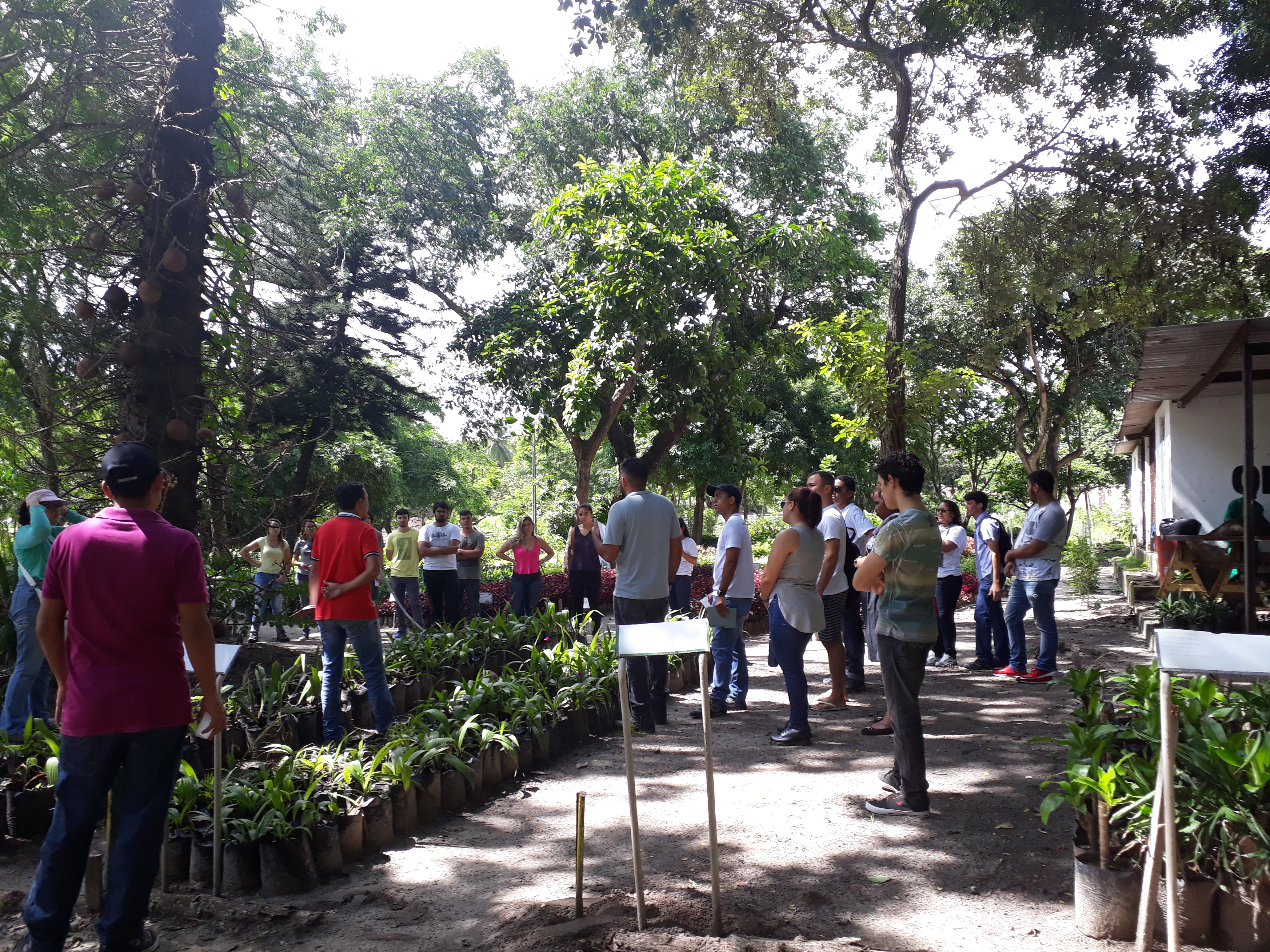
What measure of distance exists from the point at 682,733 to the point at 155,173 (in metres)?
5.55

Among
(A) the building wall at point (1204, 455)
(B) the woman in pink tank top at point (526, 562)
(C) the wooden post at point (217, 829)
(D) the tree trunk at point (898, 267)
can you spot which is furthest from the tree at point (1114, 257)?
(C) the wooden post at point (217, 829)

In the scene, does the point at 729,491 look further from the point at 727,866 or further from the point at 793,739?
the point at 727,866

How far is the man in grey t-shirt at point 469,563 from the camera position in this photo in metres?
11.2

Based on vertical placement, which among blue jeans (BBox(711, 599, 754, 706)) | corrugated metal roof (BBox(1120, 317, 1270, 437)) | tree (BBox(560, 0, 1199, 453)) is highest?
tree (BBox(560, 0, 1199, 453))

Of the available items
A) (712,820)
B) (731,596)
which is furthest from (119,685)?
(731,596)

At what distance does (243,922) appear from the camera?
12.2ft

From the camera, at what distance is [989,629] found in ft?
30.0

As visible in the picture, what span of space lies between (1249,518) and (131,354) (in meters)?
9.43

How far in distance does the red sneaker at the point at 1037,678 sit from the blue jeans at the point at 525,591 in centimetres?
537

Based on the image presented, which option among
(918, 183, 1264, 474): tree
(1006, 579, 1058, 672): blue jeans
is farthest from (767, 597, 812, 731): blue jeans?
(918, 183, 1264, 474): tree

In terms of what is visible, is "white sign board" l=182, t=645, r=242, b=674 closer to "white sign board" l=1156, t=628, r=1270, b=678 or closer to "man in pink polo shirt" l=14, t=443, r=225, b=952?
"man in pink polo shirt" l=14, t=443, r=225, b=952

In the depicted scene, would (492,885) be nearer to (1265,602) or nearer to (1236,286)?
(1265,602)

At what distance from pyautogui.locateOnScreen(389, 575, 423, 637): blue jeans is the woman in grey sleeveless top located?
5.75 meters

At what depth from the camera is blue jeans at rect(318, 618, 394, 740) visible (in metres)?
6.06
